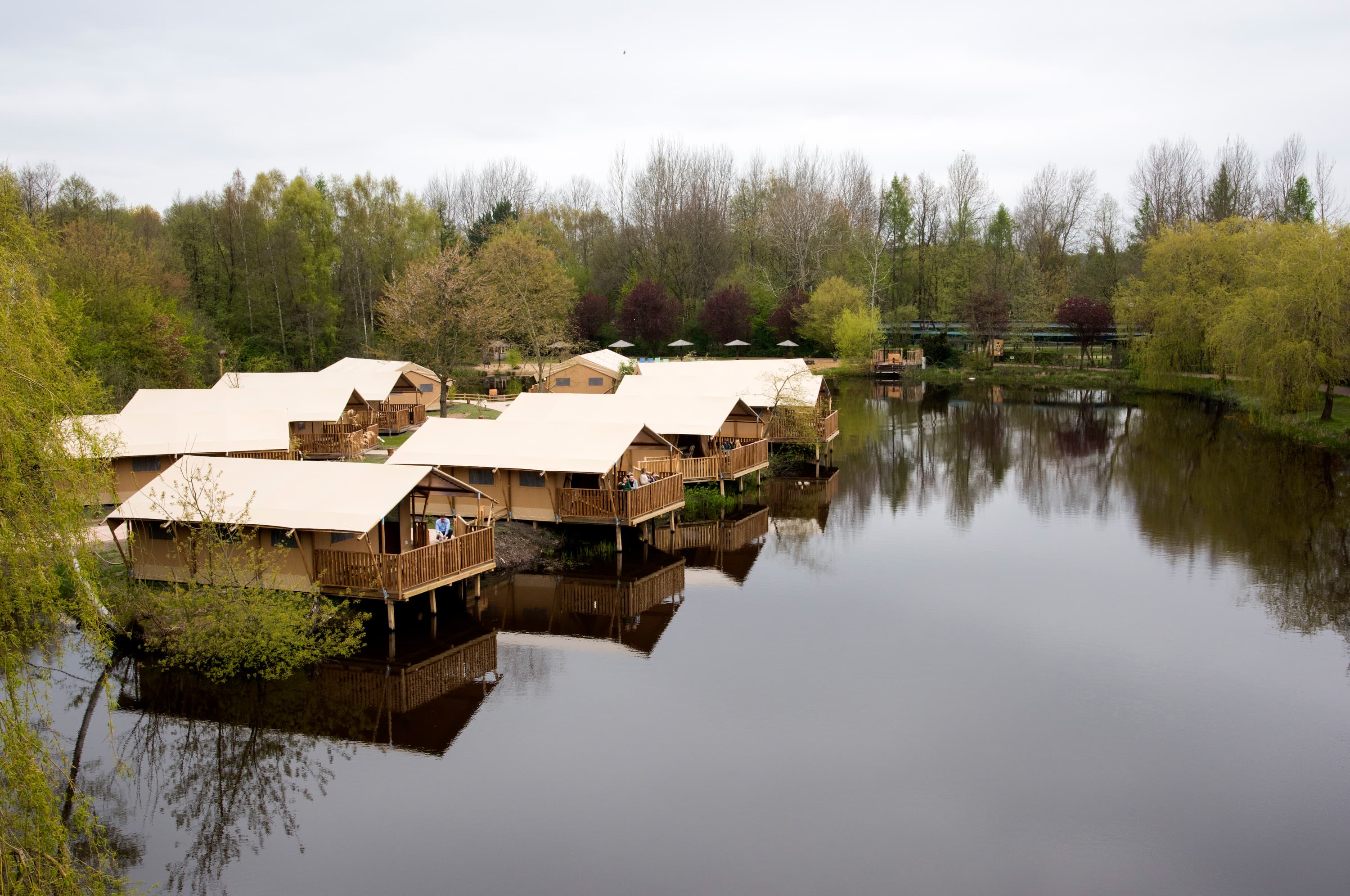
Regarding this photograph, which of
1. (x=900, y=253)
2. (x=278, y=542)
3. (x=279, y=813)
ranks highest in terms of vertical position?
(x=900, y=253)

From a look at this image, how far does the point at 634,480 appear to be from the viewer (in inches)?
1033

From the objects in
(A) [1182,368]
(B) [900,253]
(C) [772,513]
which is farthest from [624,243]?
(C) [772,513]

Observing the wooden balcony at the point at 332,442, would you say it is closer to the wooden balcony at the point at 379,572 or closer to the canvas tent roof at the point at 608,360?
the wooden balcony at the point at 379,572

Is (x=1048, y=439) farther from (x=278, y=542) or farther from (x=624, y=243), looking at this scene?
(x=624, y=243)

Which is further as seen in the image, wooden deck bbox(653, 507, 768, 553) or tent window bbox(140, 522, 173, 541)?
wooden deck bbox(653, 507, 768, 553)

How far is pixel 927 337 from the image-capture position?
7862 centimetres

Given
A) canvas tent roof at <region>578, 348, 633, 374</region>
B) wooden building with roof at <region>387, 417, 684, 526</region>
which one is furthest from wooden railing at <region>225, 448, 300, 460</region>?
canvas tent roof at <region>578, 348, 633, 374</region>

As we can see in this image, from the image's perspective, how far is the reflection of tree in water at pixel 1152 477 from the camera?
24594 mm

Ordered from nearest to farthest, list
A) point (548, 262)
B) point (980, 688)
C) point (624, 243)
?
point (980, 688) → point (548, 262) → point (624, 243)

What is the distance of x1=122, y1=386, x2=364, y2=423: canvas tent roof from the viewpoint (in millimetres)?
31375

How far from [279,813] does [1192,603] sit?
19195 millimetres

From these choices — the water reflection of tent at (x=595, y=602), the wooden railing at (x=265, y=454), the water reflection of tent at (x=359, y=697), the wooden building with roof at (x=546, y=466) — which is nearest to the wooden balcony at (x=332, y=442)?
the wooden railing at (x=265, y=454)

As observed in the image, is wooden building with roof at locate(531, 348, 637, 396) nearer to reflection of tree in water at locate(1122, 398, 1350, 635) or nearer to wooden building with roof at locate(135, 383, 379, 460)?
wooden building with roof at locate(135, 383, 379, 460)

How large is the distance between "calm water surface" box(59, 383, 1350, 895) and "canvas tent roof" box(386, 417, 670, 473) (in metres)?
2.82
